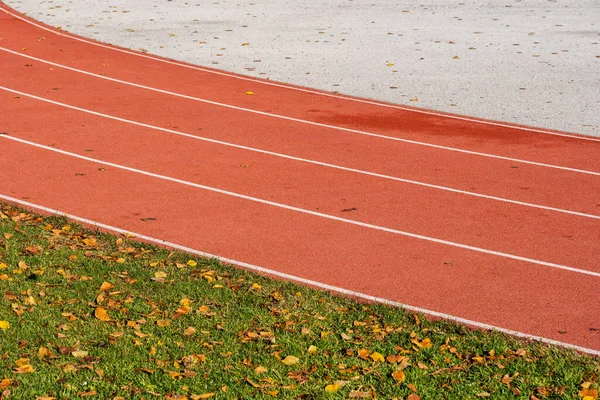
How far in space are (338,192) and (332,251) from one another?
1.83m

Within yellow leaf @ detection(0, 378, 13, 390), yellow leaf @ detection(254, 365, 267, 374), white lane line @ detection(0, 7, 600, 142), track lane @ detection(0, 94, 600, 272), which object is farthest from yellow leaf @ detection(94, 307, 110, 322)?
white lane line @ detection(0, 7, 600, 142)

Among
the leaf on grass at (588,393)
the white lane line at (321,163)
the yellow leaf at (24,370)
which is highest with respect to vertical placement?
the leaf on grass at (588,393)

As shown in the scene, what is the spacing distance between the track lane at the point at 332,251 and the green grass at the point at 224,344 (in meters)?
0.44

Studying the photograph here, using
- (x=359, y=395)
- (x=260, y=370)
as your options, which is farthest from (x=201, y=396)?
(x=359, y=395)

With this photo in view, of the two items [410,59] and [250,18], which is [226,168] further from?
[250,18]

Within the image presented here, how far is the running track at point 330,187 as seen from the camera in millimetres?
7031

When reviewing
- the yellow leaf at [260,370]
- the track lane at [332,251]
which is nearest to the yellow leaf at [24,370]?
the yellow leaf at [260,370]

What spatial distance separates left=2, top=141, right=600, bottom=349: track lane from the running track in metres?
0.02

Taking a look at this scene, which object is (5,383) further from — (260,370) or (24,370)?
(260,370)

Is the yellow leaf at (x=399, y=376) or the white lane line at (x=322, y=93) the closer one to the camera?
the yellow leaf at (x=399, y=376)

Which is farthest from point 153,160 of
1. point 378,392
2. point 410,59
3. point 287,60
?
point 410,59

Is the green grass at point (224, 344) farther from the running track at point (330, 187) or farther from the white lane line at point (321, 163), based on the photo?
the white lane line at point (321, 163)

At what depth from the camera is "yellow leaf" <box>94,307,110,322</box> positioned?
5922 millimetres

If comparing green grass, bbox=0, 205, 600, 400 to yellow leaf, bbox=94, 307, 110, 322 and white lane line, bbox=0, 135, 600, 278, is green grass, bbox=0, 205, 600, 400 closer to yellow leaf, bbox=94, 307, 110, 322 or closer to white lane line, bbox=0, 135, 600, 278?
yellow leaf, bbox=94, 307, 110, 322
